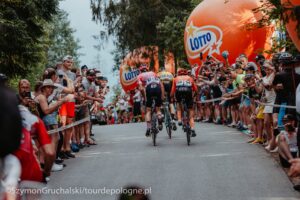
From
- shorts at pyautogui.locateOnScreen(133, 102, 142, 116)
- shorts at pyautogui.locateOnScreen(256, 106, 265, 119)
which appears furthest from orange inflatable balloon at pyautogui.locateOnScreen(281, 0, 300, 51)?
shorts at pyautogui.locateOnScreen(133, 102, 142, 116)

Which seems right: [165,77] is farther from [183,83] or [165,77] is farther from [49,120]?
[49,120]

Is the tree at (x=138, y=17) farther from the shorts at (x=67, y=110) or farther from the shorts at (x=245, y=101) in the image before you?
the shorts at (x=67, y=110)

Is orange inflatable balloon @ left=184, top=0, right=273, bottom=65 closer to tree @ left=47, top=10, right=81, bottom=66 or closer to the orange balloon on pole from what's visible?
the orange balloon on pole

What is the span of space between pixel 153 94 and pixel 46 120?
5066 millimetres

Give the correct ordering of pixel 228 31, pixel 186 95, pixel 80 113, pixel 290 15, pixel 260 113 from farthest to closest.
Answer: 1. pixel 228 31
2. pixel 186 95
3. pixel 80 113
4. pixel 260 113
5. pixel 290 15

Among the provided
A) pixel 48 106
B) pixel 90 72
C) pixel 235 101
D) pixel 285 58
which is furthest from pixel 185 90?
pixel 48 106

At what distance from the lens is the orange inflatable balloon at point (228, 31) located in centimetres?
2425

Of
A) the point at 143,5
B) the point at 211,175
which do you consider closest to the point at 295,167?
the point at 211,175

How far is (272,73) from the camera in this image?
1323 centimetres

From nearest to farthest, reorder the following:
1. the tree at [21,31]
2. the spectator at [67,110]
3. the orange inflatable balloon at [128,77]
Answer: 1. the spectator at [67,110]
2. the tree at [21,31]
3. the orange inflatable balloon at [128,77]

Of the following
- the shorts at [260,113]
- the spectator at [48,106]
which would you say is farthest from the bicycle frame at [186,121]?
the spectator at [48,106]

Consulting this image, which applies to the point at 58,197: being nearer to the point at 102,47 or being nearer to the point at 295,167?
the point at 295,167

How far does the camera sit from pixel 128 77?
39.3 meters

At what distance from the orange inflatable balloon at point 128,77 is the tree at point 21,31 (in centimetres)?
889
